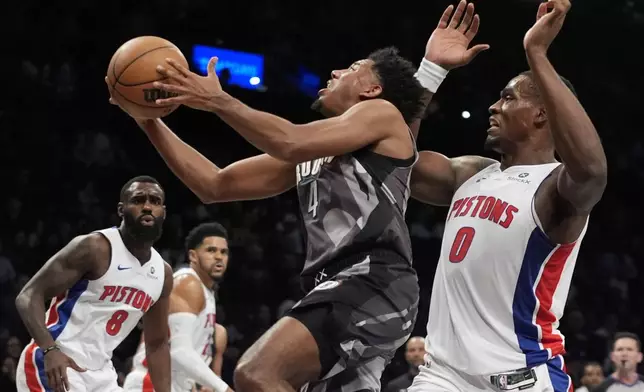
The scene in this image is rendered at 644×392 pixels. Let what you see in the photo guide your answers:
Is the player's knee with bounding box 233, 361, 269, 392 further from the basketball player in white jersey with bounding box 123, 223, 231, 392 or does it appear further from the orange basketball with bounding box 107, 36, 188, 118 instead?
the basketball player in white jersey with bounding box 123, 223, 231, 392

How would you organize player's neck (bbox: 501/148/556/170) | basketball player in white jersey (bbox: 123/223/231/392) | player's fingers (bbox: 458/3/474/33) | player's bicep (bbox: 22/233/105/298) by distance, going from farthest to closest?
basketball player in white jersey (bbox: 123/223/231/392) < player's bicep (bbox: 22/233/105/298) < player's fingers (bbox: 458/3/474/33) < player's neck (bbox: 501/148/556/170)

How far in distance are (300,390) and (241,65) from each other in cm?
961

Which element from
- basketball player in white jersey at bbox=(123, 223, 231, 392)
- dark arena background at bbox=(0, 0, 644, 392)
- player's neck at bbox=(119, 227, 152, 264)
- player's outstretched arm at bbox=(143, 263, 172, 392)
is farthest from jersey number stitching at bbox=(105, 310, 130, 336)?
dark arena background at bbox=(0, 0, 644, 392)

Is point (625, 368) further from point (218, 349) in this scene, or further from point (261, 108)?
point (261, 108)

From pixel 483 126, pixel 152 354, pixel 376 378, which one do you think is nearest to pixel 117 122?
pixel 483 126

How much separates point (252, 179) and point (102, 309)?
214 cm

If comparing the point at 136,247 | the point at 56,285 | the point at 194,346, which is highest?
the point at 136,247

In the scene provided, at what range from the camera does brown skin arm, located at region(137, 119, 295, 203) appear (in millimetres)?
3916

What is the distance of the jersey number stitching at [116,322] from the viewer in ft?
18.7

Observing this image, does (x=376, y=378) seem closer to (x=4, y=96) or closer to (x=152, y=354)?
(x=152, y=354)

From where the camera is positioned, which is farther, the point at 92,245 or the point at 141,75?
the point at 92,245

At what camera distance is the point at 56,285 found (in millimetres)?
5445

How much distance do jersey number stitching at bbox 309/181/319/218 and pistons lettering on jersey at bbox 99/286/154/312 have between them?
8.34 ft

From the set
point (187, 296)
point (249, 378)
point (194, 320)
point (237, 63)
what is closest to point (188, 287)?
point (187, 296)
